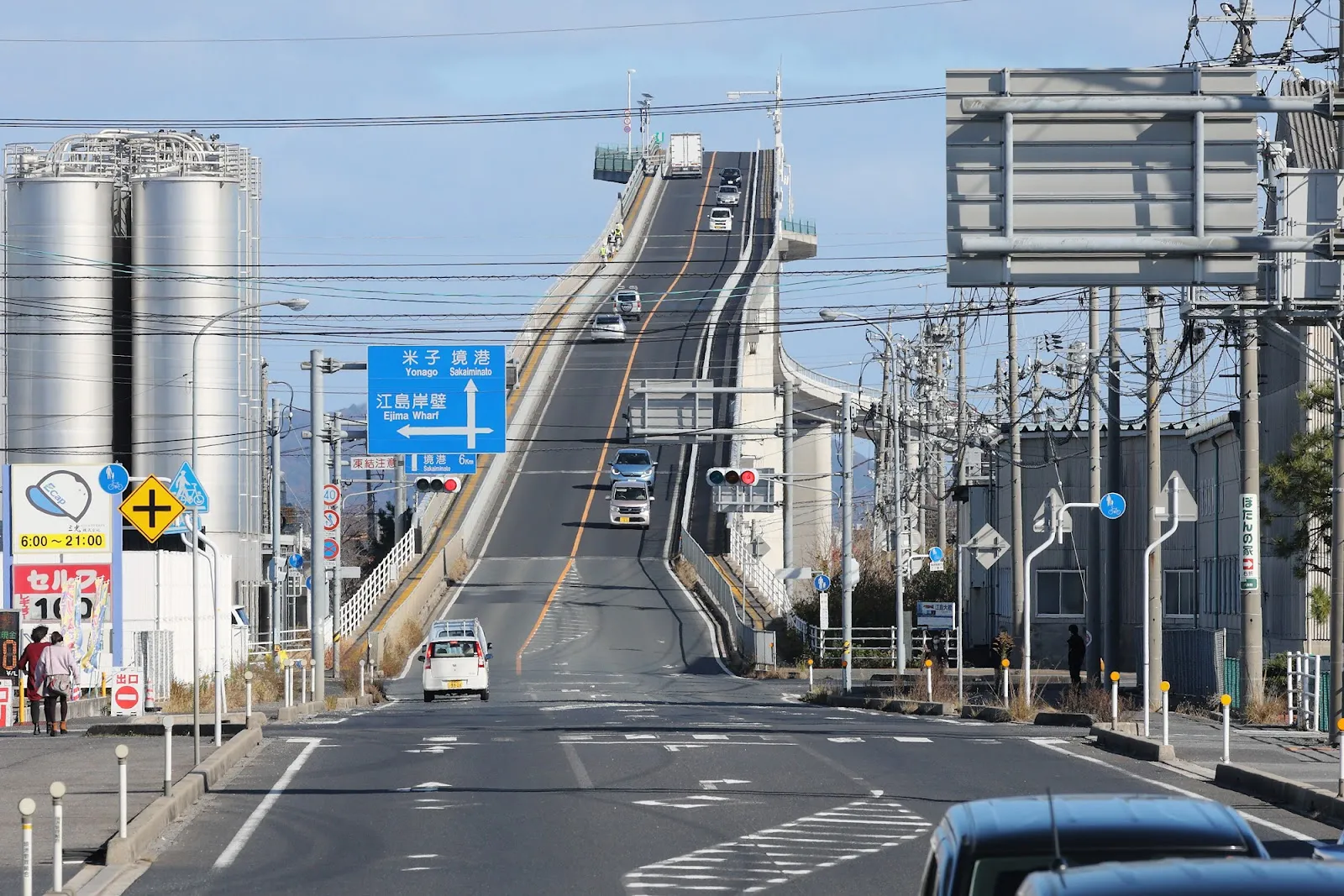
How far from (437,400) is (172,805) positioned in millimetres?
27981

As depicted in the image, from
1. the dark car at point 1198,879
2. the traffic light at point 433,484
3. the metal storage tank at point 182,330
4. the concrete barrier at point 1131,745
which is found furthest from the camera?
the metal storage tank at point 182,330

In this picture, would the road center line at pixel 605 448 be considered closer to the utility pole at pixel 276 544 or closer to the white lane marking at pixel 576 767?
the utility pole at pixel 276 544

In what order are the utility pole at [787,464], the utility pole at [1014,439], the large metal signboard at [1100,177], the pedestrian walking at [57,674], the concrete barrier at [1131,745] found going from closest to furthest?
the large metal signboard at [1100,177] → the concrete barrier at [1131,745] → the pedestrian walking at [57,674] → the utility pole at [1014,439] → the utility pole at [787,464]

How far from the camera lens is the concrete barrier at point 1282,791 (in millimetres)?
15023

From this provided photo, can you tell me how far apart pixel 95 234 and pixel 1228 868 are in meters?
65.8

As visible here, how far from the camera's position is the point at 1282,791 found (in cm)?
1634

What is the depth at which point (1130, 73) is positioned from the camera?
16141 mm

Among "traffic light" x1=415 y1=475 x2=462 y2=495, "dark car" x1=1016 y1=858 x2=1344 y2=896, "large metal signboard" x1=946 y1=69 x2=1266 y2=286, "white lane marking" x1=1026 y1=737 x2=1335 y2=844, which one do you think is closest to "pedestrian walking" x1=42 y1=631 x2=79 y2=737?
"white lane marking" x1=1026 y1=737 x2=1335 y2=844

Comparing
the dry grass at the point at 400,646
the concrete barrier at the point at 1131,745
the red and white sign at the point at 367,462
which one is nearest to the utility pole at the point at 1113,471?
the concrete barrier at the point at 1131,745

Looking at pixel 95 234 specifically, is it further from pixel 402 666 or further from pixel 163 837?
pixel 163 837

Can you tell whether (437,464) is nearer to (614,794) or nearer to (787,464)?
(787,464)

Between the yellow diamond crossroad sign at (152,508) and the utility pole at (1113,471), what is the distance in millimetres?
18369

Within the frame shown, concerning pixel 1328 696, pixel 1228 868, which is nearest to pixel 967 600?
pixel 1328 696

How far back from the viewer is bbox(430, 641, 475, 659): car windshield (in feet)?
128
